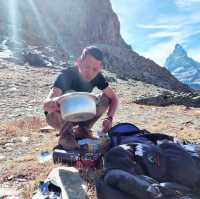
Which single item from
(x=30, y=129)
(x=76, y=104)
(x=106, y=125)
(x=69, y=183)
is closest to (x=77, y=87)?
(x=106, y=125)

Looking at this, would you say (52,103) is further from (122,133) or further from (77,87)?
(122,133)

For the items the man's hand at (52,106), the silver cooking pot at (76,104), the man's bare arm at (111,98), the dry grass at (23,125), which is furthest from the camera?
the dry grass at (23,125)

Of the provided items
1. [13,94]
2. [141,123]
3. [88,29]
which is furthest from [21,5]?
[141,123]

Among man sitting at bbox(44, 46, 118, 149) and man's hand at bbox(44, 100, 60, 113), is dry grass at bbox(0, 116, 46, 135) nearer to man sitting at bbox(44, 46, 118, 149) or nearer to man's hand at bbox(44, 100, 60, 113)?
man sitting at bbox(44, 46, 118, 149)

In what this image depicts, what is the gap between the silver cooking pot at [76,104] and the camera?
5.91m

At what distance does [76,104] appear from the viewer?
5.89 meters

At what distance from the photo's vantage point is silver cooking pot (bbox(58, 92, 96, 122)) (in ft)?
19.4

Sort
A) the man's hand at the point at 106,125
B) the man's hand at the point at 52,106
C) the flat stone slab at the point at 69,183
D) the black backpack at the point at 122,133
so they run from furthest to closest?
1. the man's hand at the point at 106,125
2. the man's hand at the point at 52,106
3. the black backpack at the point at 122,133
4. the flat stone slab at the point at 69,183

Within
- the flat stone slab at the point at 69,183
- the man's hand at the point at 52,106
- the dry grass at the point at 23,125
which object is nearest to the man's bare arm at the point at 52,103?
the man's hand at the point at 52,106

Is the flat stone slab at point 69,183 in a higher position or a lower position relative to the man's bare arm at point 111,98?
lower

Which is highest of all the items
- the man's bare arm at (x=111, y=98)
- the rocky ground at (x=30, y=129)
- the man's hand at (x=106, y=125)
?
the man's bare arm at (x=111, y=98)

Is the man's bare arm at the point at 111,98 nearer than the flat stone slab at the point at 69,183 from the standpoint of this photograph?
No

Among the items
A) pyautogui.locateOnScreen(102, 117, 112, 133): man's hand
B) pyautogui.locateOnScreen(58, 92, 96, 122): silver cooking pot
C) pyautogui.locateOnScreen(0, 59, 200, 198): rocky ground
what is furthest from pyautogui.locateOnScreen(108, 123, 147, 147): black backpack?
pyautogui.locateOnScreen(0, 59, 200, 198): rocky ground

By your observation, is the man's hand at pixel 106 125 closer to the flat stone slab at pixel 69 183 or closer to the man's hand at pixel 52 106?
the man's hand at pixel 52 106
